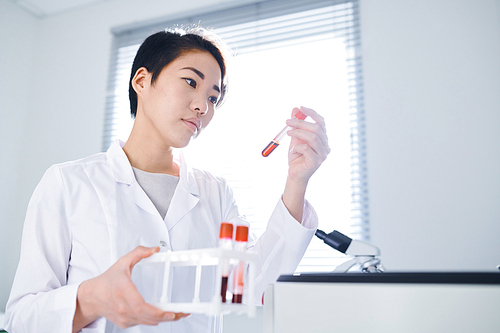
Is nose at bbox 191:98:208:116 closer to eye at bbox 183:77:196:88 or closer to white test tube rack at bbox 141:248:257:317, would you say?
eye at bbox 183:77:196:88

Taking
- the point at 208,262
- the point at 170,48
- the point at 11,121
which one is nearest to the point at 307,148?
the point at 208,262

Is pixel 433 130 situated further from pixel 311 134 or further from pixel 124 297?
pixel 124 297

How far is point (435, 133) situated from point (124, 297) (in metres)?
1.45

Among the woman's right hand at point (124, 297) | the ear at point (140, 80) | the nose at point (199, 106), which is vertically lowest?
the woman's right hand at point (124, 297)

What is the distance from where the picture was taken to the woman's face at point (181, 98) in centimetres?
93

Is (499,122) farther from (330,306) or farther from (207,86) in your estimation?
(330,306)

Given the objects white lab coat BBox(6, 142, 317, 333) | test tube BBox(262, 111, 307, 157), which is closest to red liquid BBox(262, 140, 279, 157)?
test tube BBox(262, 111, 307, 157)

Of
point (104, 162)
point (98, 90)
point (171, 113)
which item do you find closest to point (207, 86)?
point (171, 113)

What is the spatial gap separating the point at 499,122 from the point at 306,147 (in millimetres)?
1106

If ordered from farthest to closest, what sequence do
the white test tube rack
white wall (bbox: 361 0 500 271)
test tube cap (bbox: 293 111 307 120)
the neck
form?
white wall (bbox: 361 0 500 271) → the neck → test tube cap (bbox: 293 111 307 120) → the white test tube rack

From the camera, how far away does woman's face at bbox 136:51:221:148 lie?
36.4 inches

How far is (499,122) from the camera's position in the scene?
1481mm

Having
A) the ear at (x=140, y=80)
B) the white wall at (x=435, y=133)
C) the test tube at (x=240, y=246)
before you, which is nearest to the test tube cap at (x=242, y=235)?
the test tube at (x=240, y=246)

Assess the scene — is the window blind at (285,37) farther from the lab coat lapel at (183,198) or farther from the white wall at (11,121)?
the lab coat lapel at (183,198)
